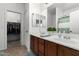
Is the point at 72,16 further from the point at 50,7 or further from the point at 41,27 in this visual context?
the point at 41,27

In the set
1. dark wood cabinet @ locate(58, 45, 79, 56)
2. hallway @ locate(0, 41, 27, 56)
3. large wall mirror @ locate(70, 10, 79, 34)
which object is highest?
large wall mirror @ locate(70, 10, 79, 34)

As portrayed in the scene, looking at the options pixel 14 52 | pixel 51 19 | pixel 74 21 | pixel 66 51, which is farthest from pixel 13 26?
pixel 66 51

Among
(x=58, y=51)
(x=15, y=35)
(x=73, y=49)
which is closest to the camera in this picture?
(x=73, y=49)

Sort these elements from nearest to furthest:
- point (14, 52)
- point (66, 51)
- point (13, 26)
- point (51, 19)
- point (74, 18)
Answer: point (66, 51) < point (74, 18) < point (51, 19) < point (14, 52) < point (13, 26)

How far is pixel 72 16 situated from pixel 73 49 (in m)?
1.23

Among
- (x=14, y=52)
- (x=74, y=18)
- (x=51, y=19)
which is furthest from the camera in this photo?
(x=14, y=52)

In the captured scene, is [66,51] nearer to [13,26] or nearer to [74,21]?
[74,21]

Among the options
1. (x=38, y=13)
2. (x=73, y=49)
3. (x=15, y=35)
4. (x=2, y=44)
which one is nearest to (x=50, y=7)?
(x=38, y=13)

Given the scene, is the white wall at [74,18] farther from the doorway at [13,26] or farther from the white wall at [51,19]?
the doorway at [13,26]

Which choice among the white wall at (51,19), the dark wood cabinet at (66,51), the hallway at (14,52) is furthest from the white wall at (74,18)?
the hallway at (14,52)

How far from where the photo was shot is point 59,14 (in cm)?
274

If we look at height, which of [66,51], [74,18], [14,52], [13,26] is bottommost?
[14,52]

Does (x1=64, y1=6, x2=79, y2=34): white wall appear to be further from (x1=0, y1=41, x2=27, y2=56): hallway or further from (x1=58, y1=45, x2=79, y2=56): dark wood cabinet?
(x1=0, y1=41, x2=27, y2=56): hallway

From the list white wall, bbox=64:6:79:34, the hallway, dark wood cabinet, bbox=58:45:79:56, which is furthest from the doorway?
dark wood cabinet, bbox=58:45:79:56
